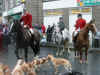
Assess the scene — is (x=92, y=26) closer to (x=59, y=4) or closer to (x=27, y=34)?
(x=27, y=34)

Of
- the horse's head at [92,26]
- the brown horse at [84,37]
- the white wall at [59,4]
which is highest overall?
the white wall at [59,4]

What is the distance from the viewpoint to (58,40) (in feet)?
60.6

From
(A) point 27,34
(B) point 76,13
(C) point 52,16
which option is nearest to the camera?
(A) point 27,34

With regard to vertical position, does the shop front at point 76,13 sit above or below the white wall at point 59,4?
below

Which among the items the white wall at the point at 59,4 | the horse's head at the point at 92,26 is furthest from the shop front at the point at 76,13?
the horse's head at the point at 92,26

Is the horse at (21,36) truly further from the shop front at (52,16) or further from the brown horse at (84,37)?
the shop front at (52,16)

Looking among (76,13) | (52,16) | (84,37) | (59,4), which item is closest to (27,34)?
(84,37)

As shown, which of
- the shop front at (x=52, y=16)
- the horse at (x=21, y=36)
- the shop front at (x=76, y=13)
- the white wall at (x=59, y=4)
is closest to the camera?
the horse at (x=21, y=36)

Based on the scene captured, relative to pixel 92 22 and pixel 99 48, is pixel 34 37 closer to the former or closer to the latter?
pixel 92 22

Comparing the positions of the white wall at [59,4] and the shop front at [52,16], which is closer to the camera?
the white wall at [59,4]

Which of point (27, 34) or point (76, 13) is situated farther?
point (76, 13)

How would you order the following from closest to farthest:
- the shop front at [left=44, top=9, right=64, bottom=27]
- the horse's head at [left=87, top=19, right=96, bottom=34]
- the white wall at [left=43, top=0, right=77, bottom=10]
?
1. the horse's head at [left=87, top=19, right=96, bottom=34]
2. the white wall at [left=43, top=0, right=77, bottom=10]
3. the shop front at [left=44, top=9, right=64, bottom=27]

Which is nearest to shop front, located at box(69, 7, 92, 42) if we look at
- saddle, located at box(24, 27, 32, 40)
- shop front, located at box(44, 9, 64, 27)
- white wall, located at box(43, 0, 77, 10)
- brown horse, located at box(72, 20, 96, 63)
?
white wall, located at box(43, 0, 77, 10)

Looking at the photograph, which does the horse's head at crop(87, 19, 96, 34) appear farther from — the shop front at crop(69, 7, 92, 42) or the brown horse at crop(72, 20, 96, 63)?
the shop front at crop(69, 7, 92, 42)
